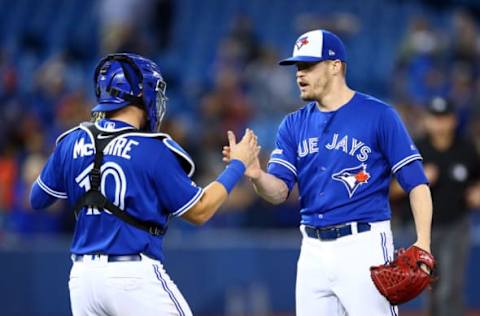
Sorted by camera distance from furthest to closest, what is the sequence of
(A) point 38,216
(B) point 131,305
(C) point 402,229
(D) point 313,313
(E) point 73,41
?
(E) point 73,41 < (A) point 38,216 < (C) point 402,229 < (D) point 313,313 < (B) point 131,305

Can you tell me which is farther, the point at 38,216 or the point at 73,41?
the point at 73,41

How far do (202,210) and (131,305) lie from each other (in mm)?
592

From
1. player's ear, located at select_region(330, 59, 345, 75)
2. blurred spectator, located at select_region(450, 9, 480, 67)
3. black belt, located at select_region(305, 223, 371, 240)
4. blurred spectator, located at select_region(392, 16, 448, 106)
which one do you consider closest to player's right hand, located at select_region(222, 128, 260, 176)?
black belt, located at select_region(305, 223, 371, 240)

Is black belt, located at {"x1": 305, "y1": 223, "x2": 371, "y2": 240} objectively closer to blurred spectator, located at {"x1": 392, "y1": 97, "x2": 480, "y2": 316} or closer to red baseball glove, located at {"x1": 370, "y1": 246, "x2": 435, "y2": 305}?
red baseball glove, located at {"x1": 370, "y1": 246, "x2": 435, "y2": 305}

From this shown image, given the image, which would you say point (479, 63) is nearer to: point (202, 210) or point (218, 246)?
point (218, 246)

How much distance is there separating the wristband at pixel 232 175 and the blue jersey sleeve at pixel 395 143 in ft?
3.00

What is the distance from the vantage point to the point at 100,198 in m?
Result: 5.50

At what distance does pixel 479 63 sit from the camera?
15922 millimetres

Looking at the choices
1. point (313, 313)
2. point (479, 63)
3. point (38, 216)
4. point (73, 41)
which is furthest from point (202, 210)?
point (73, 41)

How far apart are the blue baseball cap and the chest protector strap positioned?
1.40 m

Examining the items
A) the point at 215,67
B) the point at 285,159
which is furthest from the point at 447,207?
the point at 215,67

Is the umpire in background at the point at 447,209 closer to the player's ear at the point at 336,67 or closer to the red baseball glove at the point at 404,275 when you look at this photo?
the player's ear at the point at 336,67

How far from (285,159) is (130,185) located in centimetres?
149

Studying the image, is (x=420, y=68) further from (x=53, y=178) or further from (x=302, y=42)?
(x=53, y=178)
